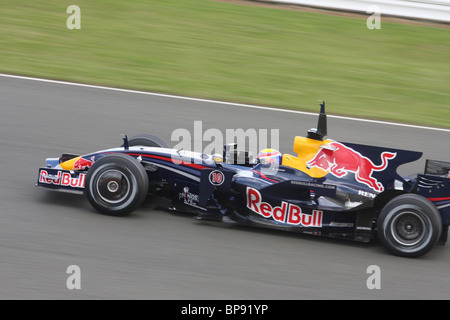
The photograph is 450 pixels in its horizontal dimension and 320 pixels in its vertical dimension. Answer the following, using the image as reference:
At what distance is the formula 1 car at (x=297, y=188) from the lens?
612cm

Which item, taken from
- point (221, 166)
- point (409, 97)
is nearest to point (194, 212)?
point (221, 166)

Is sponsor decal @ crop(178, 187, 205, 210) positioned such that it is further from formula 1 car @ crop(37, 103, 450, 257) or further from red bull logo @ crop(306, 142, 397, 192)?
red bull logo @ crop(306, 142, 397, 192)

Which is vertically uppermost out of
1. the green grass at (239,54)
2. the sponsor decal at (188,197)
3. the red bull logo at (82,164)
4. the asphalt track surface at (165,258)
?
the green grass at (239,54)

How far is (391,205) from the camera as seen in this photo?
6004mm

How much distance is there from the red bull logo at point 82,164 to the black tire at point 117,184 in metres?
0.36

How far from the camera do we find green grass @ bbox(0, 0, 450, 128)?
11391 millimetres

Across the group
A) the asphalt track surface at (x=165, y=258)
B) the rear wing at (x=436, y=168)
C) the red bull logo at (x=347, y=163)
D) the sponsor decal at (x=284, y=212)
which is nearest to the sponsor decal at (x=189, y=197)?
the asphalt track surface at (x=165, y=258)

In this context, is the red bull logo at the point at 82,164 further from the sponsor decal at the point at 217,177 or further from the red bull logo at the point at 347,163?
the red bull logo at the point at 347,163

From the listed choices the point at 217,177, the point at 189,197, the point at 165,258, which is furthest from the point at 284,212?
the point at 165,258

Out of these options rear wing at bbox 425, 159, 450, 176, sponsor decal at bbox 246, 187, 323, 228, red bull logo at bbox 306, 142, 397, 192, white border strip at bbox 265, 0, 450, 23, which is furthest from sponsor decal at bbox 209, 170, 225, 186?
white border strip at bbox 265, 0, 450, 23

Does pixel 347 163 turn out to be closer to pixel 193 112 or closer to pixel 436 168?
pixel 436 168

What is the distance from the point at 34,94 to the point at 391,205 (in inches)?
254

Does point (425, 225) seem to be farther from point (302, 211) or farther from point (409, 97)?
point (409, 97)

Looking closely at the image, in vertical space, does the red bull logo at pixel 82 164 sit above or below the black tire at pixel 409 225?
above
